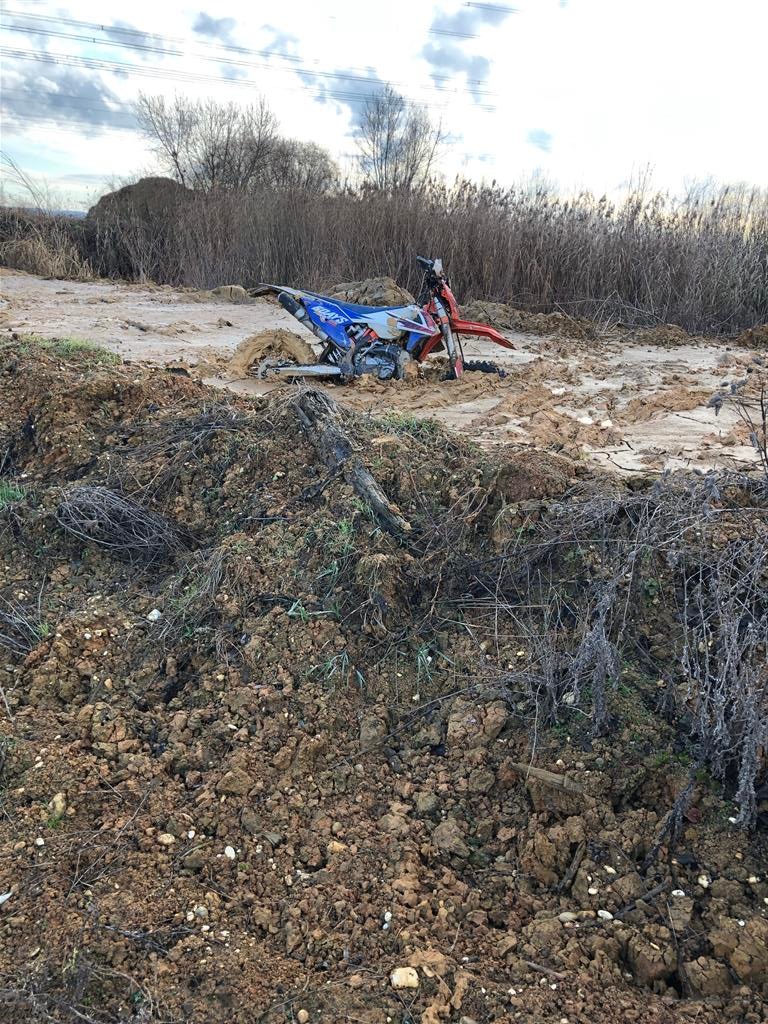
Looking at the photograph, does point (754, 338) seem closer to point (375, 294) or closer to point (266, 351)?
point (375, 294)

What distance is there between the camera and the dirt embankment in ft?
5.54

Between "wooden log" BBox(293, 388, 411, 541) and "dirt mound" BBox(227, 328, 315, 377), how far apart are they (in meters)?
2.06

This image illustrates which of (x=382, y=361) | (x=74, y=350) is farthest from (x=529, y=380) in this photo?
(x=74, y=350)

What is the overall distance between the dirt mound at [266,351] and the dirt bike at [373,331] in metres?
0.18

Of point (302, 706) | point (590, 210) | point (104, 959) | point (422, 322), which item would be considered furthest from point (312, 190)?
point (104, 959)

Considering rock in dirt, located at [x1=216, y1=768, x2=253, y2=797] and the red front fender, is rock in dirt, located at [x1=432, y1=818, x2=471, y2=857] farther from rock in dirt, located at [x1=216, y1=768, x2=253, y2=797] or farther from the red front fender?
the red front fender

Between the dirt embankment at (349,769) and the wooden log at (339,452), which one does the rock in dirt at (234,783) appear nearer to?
the dirt embankment at (349,769)

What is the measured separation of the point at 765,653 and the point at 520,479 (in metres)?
1.23

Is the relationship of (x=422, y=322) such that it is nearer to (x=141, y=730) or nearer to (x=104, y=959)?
(x=141, y=730)

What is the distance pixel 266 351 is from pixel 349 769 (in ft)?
14.9

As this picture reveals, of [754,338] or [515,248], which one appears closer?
[754,338]

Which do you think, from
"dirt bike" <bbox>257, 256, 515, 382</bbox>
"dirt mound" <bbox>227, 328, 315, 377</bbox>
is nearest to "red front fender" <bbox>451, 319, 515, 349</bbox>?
"dirt bike" <bbox>257, 256, 515, 382</bbox>

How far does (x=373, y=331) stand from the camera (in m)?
5.88

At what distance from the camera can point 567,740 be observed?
2311 millimetres
